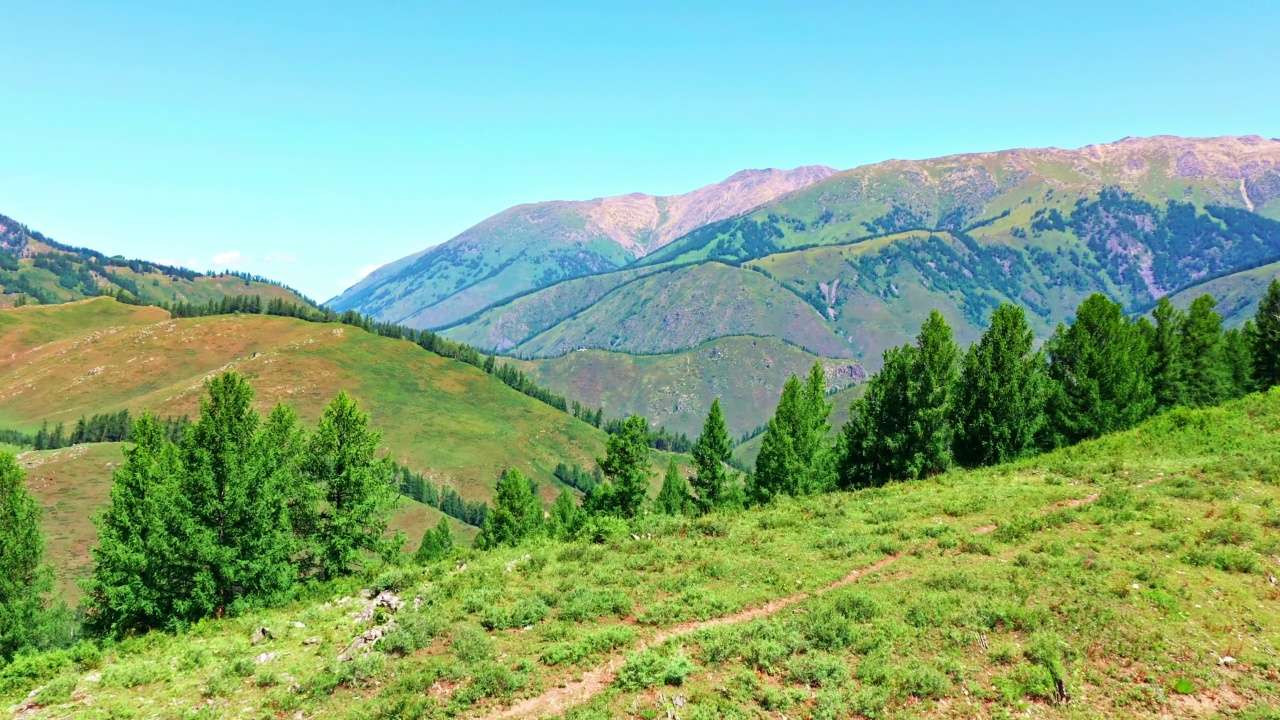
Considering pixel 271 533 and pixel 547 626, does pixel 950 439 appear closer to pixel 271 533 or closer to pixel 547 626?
pixel 547 626

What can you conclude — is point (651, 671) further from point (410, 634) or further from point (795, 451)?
point (795, 451)

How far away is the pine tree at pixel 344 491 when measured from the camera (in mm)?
41906

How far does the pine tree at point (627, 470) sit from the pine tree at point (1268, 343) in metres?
72.1

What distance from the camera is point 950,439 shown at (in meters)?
54.2

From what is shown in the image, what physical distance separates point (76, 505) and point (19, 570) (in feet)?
463

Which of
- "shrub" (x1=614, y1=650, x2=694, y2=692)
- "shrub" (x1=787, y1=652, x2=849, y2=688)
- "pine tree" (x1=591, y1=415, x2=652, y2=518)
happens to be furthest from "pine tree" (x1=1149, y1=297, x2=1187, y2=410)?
"shrub" (x1=614, y1=650, x2=694, y2=692)

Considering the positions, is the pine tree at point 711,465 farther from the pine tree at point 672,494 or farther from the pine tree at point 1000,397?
the pine tree at point 1000,397

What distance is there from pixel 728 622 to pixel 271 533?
28274mm

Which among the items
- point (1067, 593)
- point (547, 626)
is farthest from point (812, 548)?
point (547, 626)

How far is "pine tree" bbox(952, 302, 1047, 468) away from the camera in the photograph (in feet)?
175

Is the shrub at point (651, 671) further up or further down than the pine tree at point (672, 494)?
further up

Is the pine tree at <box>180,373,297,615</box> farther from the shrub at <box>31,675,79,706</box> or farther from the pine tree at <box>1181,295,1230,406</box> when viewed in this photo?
the pine tree at <box>1181,295,1230,406</box>

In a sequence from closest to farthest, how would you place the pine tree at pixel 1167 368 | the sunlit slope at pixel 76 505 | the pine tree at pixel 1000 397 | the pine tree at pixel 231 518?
1. the pine tree at pixel 231 518
2. the pine tree at pixel 1000 397
3. the pine tree at pixel 1167 368
4. the sunlit slope at pixel 76 505

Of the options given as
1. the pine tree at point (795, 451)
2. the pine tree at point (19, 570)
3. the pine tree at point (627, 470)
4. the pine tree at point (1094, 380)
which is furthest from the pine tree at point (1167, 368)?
Answer: the pine tree at point (19, 570)
